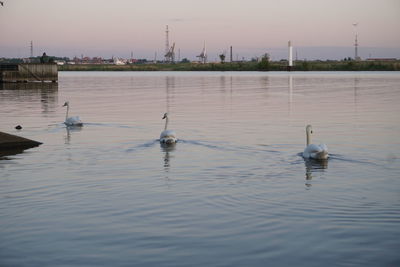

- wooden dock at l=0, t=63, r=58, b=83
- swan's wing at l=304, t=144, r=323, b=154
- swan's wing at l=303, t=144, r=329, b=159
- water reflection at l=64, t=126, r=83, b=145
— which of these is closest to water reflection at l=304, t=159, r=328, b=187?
swan's wing at l=303, t=144, r=329, b=159

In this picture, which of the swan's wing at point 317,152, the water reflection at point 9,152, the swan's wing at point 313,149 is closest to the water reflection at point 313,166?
the swan's wing at point 317,152

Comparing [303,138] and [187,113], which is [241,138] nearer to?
[303,138]

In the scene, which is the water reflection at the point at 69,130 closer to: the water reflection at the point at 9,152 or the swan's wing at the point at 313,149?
the water reflection at the point at 9,152

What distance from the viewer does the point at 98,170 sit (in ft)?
59.1

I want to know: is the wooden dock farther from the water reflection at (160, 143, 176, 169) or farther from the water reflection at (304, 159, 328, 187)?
the water reflection at (304, 159, 328, 187)

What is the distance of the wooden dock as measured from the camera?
83750mm

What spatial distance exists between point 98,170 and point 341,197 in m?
7.57

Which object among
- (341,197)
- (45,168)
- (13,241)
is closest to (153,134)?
(45,168)

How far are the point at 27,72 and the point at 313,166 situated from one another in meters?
72.2

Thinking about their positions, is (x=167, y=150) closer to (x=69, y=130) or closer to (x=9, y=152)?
(x=9, y=152)

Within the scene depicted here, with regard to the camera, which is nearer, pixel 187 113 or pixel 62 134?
pixel 62 134

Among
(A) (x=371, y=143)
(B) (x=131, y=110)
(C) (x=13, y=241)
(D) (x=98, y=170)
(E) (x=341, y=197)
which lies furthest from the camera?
(B) (x=131, y=110)

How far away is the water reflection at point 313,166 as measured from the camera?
56.7 feet

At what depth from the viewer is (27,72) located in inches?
3312
